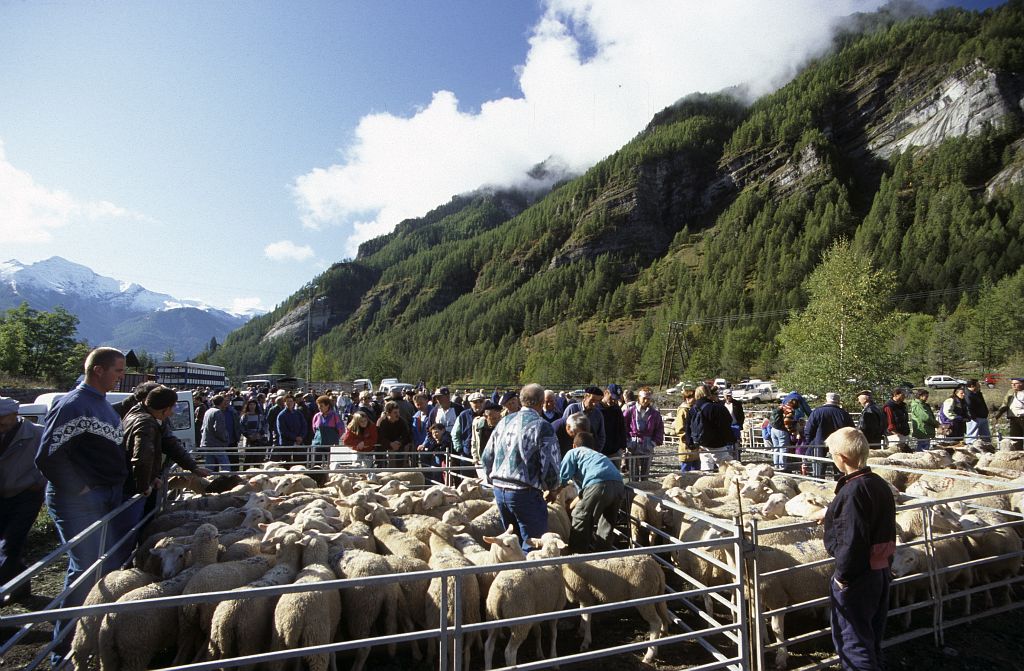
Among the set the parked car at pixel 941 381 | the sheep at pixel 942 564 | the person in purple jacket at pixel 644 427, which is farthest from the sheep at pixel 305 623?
the parked car at pixel 941 381

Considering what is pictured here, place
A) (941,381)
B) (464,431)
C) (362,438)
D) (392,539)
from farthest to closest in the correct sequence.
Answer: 1. (941,381)
2. (464,431)
3. (362,438)
4. (392,539)

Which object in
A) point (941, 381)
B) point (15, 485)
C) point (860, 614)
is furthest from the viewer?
point (941, 381)

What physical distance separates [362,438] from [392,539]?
463 centimetres

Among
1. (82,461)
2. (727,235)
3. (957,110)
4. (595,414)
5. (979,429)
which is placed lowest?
(979,429)

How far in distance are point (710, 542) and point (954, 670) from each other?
9.71 feet

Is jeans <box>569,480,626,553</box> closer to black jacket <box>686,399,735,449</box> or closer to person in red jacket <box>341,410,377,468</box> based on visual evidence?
black jacket <box>686,399,735,449</box>

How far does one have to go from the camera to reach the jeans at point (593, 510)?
5.28 m

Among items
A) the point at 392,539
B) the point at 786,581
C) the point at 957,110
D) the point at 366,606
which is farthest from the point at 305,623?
the point at 957,110

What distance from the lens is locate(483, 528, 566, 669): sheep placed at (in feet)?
13.7

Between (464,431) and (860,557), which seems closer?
(860,557)

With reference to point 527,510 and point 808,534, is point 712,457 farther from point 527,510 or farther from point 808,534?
point 527,510

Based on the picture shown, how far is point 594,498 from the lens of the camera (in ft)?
17.4

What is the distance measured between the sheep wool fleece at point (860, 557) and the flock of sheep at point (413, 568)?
48 centimetres

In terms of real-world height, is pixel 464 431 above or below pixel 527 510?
above
